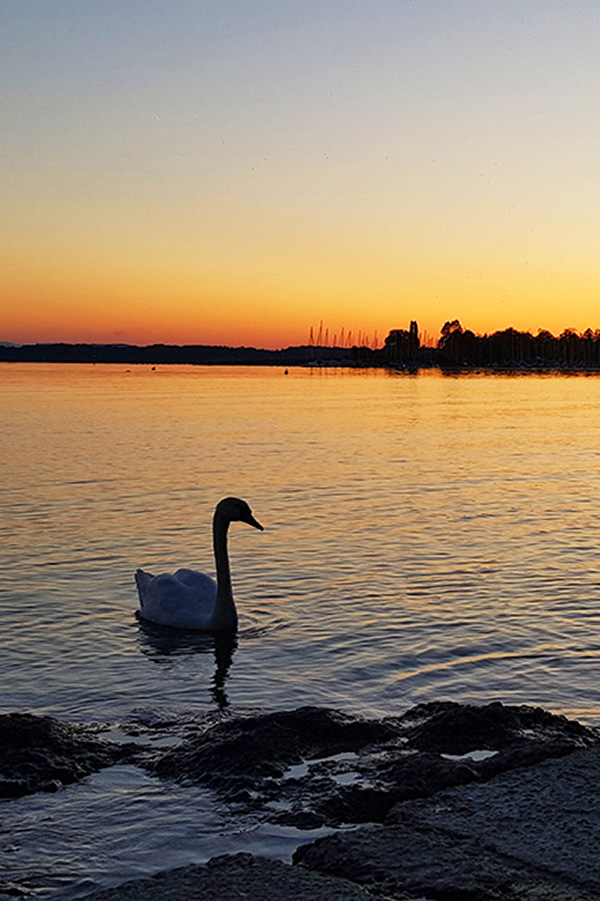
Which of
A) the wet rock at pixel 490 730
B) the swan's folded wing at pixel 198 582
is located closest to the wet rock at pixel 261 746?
the wet rock at pixel 490 730

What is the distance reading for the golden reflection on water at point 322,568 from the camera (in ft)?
32.0

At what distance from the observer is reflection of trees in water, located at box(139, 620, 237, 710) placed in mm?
10781

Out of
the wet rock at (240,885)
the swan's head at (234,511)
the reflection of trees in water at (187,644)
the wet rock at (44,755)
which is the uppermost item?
the swan's head at (234,511)

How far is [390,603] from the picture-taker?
1295cm

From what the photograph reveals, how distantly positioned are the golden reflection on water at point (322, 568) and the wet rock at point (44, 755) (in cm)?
130

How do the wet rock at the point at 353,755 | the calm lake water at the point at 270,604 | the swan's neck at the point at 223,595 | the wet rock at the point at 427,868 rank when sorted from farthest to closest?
the swan's neck at the point at 223,595, the calm lake water at the point at 270,604, the wet rock at the point at 353,755, the wet rock at the point at 427,868

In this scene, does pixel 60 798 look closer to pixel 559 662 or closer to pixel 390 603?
pixel 559 662

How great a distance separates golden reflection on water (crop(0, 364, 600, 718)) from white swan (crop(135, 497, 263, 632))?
313mm

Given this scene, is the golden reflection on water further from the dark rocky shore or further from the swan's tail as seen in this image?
the dark rocky shore

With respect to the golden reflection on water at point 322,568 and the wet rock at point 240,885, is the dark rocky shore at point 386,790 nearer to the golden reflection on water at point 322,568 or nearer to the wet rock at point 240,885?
the wet rock at point 240,885

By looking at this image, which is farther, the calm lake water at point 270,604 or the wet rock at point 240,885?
the calm lake water at point 270,604

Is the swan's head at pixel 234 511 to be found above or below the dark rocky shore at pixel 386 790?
above

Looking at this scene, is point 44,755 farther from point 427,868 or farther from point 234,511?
point 234,511

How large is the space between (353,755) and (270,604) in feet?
19.7
